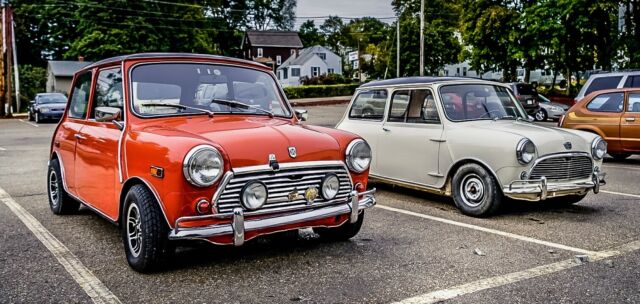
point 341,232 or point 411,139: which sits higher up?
point 411,139

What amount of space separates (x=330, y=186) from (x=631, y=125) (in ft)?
29.2

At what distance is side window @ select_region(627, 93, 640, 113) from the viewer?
36.9 ft

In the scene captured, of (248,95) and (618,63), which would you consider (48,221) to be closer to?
(248,95)

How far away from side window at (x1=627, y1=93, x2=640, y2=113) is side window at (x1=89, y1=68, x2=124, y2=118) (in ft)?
32.8

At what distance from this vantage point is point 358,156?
4891mm

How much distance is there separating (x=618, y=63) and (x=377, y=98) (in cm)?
2482

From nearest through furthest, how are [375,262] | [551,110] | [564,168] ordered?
[375,262]
[564,168]
[551,110]

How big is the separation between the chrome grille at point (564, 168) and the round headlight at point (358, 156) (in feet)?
7.97

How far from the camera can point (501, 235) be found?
5758 millimetres

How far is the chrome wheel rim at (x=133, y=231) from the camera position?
177 inches

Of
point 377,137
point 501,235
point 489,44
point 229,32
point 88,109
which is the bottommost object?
point 501,235

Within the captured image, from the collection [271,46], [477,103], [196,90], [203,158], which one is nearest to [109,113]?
[196,90]

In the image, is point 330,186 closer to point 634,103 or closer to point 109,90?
point 109,90

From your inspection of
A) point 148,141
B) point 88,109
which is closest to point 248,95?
point 148,141
